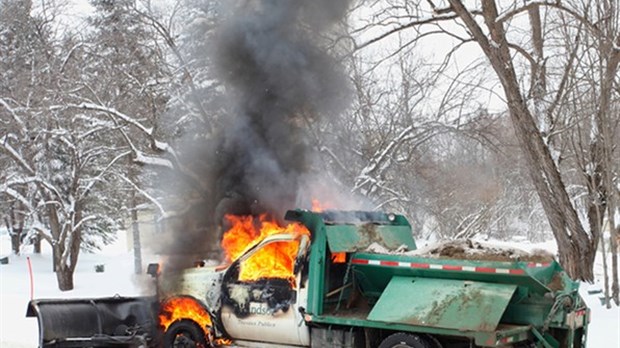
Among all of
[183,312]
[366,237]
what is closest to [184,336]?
[183,312]

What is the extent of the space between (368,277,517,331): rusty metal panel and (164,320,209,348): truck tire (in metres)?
2.20

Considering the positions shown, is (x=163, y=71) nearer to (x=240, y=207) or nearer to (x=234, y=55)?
(x=234, y=55)

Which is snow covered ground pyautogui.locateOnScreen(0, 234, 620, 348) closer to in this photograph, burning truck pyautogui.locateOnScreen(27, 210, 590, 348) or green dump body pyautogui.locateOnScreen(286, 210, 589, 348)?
burning truck pyautogui.locateOnScreen(27, 210, 590, 348)

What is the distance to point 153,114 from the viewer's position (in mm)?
19000

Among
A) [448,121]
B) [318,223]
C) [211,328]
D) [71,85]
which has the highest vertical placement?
[71,85]

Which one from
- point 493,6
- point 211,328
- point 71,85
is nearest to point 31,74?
point 71,85

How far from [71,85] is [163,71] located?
2.61 m

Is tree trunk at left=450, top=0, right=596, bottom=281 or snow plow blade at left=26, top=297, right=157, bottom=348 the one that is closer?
snow plow blade at left=26, top=297, right=157, bottom=348

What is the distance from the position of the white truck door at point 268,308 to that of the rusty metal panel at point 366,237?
0.33 m

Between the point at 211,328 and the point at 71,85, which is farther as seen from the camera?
the point at 71,85

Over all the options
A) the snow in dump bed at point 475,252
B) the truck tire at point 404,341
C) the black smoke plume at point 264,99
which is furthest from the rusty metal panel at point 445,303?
the black smoke plume at point 264,99

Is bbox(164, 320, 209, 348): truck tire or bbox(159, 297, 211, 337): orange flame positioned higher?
bbox(159, 297, 211, 337): orange flame

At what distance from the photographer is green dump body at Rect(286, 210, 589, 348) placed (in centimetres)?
660

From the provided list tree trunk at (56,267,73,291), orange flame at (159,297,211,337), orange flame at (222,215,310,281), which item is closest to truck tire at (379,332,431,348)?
orange flame at (222,215,310,281)
